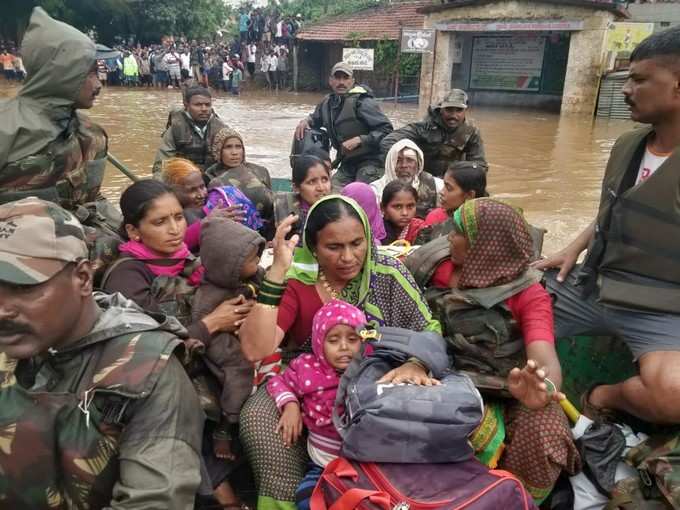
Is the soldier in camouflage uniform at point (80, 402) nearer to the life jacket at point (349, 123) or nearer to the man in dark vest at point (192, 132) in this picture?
the man in dark vest at point (192, 132)

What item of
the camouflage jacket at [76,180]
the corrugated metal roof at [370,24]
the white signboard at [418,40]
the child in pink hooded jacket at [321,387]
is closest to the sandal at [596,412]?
the child in pink hooded jacket at [321,387]

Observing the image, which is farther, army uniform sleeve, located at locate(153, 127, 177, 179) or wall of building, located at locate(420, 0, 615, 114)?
wall of building, located at locate(420, 0, 615, 114)

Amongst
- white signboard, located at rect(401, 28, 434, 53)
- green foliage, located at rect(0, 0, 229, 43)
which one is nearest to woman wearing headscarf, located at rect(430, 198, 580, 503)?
white signboard, located at rect(401, 28, 434, 53)

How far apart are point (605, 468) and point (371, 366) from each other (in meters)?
1.01

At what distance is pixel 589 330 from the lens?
2566 mm

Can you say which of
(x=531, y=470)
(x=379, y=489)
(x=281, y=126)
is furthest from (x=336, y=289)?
(x=281, y=126)

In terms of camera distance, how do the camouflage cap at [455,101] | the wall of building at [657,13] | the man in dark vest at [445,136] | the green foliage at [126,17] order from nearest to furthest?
the camouflage cap at [455,101] < the man in dark vest at [445,136] < the wall of building at [657,13] < the green foliage at [126,17]

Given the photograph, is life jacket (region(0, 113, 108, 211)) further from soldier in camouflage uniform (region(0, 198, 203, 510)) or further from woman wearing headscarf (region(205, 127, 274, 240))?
soldier in camouflage uniform (region(0, 198, 203, 510))

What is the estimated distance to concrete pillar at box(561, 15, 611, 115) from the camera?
645 inches

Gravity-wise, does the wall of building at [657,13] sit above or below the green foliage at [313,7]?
below

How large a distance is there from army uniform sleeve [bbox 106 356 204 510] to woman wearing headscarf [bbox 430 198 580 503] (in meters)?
1.12

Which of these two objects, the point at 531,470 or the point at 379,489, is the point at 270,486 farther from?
the point at 531,470

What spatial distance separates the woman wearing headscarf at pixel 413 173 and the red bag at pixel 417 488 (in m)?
3.18

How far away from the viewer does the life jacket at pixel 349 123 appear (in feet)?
19.2
